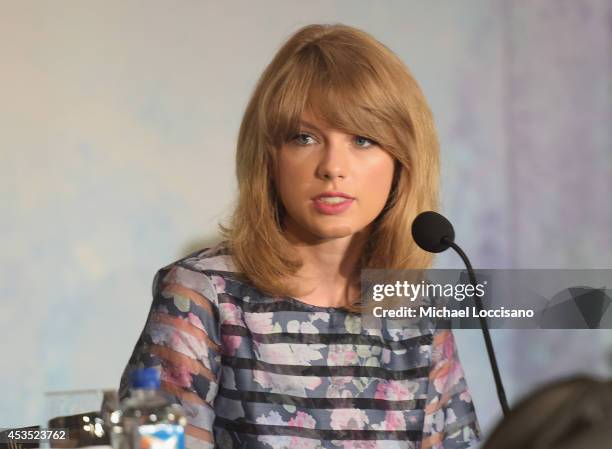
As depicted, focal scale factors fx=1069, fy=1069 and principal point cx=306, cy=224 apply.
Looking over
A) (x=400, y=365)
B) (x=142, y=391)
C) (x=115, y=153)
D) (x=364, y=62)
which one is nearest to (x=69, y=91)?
(x=115, y=153)

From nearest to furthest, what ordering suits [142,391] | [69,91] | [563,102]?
[142,391]
[69,91]
[563,102]

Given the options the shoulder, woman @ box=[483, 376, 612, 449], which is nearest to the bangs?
the shoulder

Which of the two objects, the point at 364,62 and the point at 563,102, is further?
the point at 563,102

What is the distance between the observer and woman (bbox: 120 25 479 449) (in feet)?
6.21

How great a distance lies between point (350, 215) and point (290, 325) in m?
0.23

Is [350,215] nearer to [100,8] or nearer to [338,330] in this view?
[338,330]

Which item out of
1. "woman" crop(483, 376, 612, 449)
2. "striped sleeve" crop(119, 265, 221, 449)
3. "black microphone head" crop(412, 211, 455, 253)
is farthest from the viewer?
"striped sleeve" crop(119, 265, 221, 449)

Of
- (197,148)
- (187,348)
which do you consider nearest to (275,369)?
(187,348)

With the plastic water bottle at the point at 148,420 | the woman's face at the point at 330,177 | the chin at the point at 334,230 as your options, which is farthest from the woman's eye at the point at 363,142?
the plastic water bottle at the point at 148,420

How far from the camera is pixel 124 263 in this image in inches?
97.2

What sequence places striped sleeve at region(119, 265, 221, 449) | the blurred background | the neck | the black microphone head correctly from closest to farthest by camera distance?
1. the black microphone head
2. striped sleeve at region(119, 265, 221, 449)
3. the neck
4. the blurred background

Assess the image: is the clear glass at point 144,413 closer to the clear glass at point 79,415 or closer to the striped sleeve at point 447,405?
the clear glass at point 79,415

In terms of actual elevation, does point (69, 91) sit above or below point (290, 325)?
above

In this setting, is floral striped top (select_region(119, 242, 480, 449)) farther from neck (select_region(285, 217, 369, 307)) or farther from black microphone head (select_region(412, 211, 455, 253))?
black microphone head (select_region(412, 211, 455, 253))
